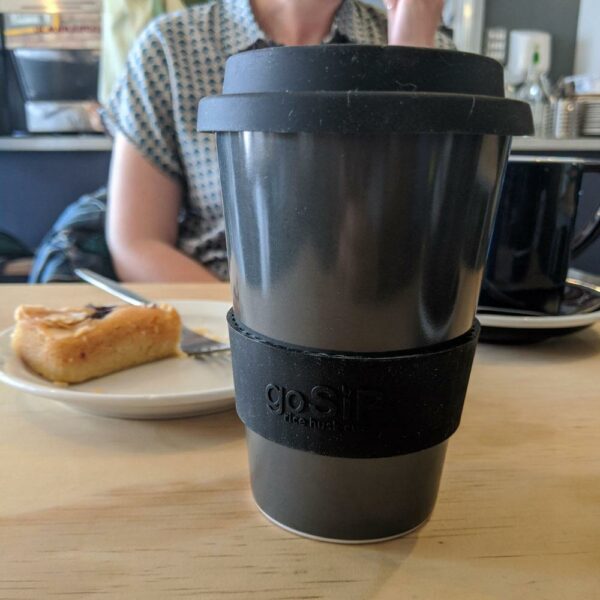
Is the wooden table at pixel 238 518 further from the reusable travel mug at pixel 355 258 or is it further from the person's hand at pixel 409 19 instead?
the person's hand at pixel 409 19

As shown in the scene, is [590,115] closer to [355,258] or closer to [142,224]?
[142,224]

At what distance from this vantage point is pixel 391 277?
9.4 inches

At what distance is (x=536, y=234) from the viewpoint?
1.67ft

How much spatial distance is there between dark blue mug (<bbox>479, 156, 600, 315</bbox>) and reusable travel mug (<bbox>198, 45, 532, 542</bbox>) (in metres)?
0.26

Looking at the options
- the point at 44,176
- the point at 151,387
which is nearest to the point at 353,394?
the point at 151,387

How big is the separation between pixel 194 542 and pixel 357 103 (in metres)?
0.19

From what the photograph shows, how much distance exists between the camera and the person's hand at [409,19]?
44 centimetres

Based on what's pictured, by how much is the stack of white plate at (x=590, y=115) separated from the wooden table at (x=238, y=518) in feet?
6.50

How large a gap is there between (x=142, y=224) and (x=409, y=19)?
659mm

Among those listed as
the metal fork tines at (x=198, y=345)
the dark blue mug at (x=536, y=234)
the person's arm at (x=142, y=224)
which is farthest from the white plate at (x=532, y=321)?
the person's arm at (x=142, y=224)

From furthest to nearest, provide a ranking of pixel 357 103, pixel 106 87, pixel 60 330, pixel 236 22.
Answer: pixel 106 87, pixel 236 22, pixel 60 330, pixel 357 103

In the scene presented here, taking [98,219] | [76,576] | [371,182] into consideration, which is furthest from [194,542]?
[98,219]

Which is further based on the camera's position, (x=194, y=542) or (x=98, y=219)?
(x=98, y=219)

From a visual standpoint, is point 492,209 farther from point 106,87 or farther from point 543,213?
point 106,87
